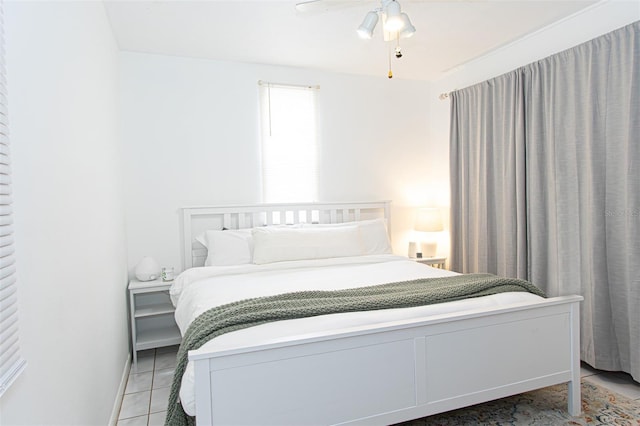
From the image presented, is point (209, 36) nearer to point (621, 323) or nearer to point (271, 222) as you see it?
point (271, 222)

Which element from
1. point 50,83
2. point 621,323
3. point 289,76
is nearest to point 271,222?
point 289,76

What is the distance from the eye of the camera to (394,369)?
174 cm

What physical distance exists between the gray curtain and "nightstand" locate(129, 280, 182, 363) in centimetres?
280

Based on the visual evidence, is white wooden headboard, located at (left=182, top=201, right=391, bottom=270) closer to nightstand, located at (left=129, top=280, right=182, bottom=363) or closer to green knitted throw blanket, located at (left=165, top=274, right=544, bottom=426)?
nightstand, located at (left=129, top=280, right=182, bottom=363)

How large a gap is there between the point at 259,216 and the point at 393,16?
2195 millimetres

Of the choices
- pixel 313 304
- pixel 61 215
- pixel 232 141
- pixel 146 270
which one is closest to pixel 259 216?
pixel 232 141

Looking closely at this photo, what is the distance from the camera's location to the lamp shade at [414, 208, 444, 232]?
156 inches

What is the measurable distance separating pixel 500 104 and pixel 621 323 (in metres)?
1.91

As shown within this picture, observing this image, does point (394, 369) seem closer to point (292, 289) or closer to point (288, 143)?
point (292, 289)

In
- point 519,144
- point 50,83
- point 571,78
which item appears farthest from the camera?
point 519,144

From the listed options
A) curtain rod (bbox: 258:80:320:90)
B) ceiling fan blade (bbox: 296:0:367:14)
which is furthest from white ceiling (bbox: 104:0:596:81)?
curtain rod (bbox: 258:80:320:90)

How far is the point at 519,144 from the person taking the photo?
3.17 metres

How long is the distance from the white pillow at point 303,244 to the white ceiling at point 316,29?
5.12 ft

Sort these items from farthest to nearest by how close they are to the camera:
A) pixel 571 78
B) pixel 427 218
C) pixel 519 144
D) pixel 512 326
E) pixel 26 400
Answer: pixel 427 218 < pixel 519 144 < pixel 571 78 < pixel 512 326 < pixel 26 400
